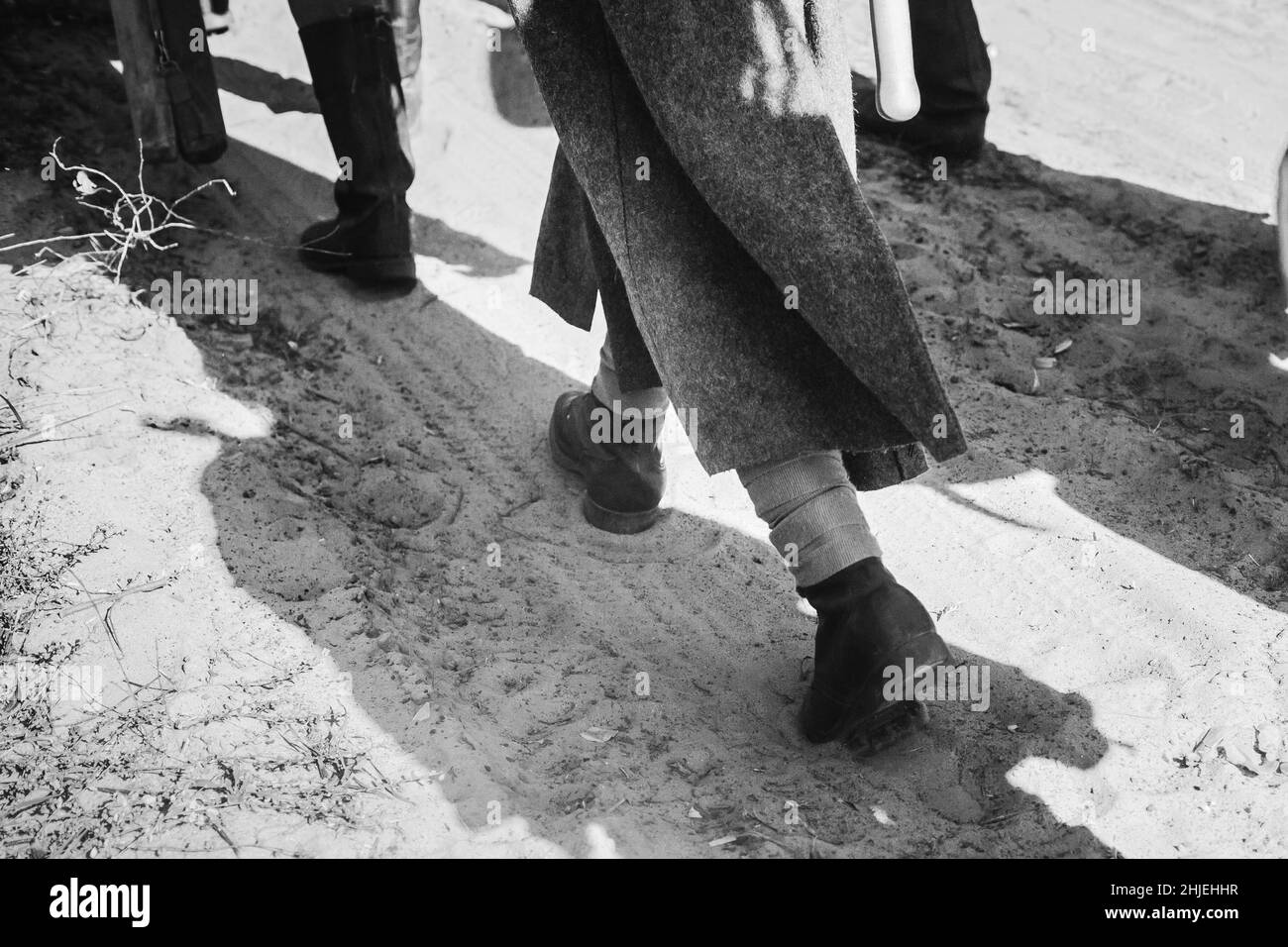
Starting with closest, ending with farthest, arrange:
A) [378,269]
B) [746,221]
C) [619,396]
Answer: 1. [746,221]
2. [619,396]
3. [378,269]

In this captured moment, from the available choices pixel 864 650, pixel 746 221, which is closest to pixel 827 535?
pixel 864 650

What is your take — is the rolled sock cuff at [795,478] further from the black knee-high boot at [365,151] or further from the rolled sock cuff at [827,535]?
the black knee-high boot at [365,151]

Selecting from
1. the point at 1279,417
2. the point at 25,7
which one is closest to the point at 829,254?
the point at 1279,417

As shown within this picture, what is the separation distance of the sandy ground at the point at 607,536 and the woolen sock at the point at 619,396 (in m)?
0.28

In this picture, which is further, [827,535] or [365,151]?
[365,151]

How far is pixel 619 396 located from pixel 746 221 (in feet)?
2.91

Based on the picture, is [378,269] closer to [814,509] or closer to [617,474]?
[617,474]

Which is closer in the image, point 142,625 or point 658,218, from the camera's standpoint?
point 658,218

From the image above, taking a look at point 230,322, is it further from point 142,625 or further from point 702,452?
point 702,452

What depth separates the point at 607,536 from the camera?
2.53 metres

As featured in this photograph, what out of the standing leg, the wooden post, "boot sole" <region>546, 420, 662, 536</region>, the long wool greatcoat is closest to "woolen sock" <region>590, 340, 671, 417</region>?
the standing leg

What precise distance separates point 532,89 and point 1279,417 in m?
2.81

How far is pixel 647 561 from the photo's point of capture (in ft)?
8.04
